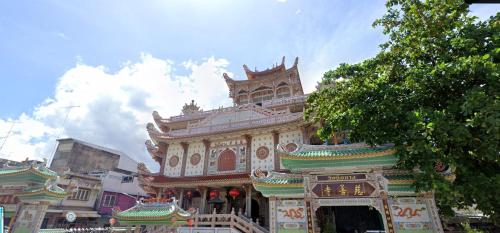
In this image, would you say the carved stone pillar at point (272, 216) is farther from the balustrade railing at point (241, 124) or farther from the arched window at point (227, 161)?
the arched window at point (227, 161)

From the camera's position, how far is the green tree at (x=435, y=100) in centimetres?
701

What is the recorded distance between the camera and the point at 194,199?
2019cm

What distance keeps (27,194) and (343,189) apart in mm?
13515

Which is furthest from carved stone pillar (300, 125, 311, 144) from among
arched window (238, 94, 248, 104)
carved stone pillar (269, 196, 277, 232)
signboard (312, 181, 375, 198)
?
arched window (238, 94, 248, 104)

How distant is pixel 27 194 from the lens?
11.1 metres

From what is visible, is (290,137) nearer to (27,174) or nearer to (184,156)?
(184,156)

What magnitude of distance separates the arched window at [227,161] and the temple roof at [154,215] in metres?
8.82

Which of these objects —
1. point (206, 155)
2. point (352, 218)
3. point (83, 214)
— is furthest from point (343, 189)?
point (83, 214)

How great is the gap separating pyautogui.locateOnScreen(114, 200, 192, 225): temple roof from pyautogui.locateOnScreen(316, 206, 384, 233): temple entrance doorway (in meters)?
8.52

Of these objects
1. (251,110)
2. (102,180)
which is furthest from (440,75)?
(102,180)

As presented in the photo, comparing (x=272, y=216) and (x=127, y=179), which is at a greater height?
(x=127, y=179)

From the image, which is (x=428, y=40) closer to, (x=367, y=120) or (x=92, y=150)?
(x=367, y=120)

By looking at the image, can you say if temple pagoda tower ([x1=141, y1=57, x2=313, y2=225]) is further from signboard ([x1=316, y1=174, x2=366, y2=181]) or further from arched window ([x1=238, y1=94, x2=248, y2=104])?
signboard ([x1=316, y1=174, x2=366, y2=181])

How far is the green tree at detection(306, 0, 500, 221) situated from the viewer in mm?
7008
